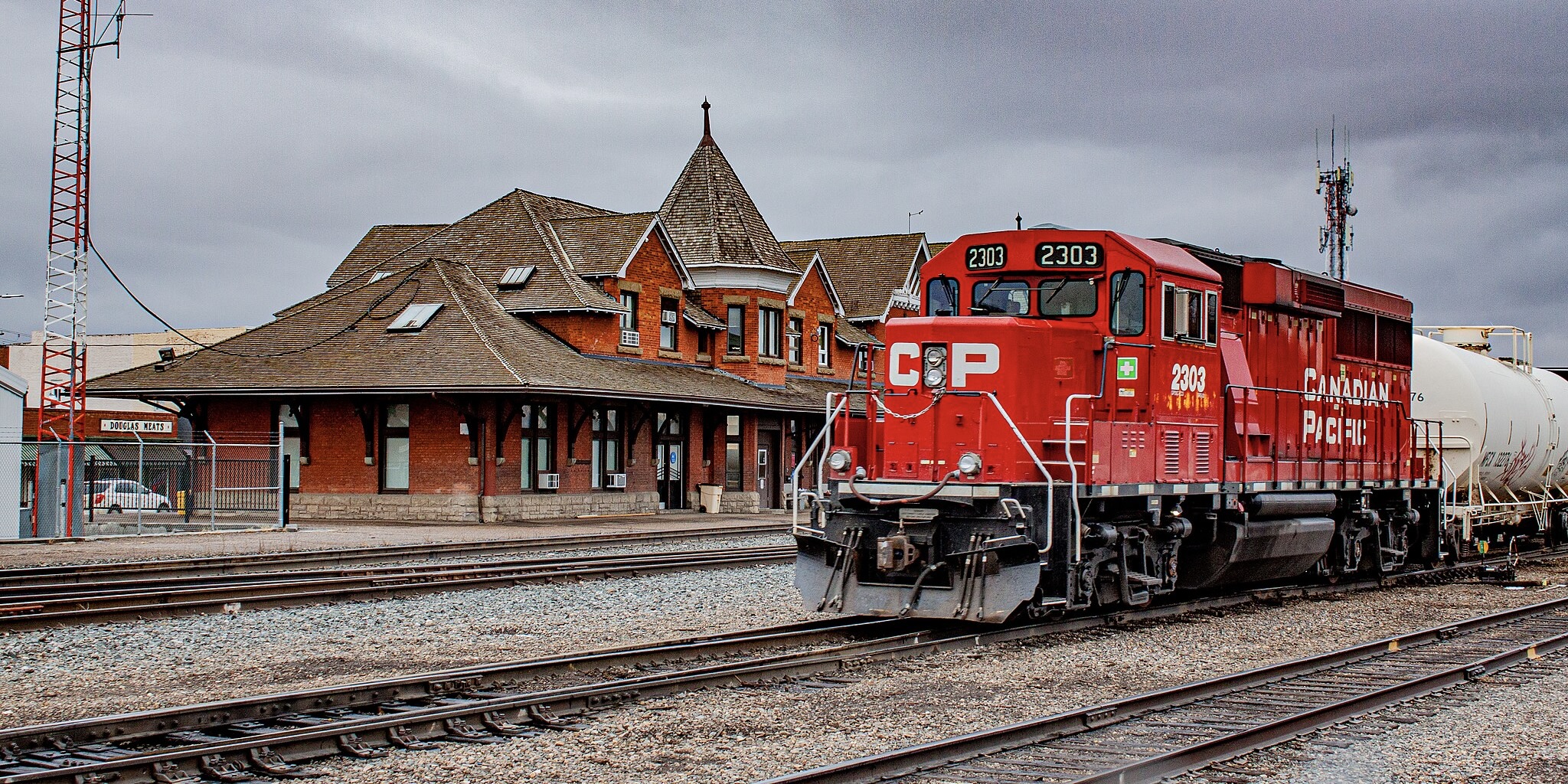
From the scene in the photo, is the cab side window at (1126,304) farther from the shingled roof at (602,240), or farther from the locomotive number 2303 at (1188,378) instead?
the shingled roof at (602,240)

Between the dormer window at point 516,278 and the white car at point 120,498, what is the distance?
10252mm

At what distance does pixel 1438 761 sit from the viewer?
811 centimetres

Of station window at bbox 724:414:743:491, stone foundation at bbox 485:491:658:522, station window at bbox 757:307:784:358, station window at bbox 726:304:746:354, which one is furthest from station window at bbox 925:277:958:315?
station window at bbox 757:307:784:358

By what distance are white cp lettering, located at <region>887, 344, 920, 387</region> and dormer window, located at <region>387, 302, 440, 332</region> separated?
74.2 ft

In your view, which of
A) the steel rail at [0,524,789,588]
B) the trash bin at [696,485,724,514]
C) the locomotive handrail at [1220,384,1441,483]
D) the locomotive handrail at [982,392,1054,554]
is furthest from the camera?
the trash bin at [696,485,724,514]

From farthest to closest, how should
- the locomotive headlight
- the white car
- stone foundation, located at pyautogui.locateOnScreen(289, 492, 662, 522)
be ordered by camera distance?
the white car < stone foundation, located at pyautogui.locateOnScreen(289, 492, 662, 522) < the locomotive headlight

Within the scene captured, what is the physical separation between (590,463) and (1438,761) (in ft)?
90.9

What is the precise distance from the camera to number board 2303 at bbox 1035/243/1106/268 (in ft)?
43.3

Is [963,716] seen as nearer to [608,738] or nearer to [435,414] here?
[608,738]

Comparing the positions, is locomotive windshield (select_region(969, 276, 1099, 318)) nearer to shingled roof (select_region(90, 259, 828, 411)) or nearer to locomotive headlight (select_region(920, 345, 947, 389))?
locomotive headlight (select_region(920, 345, 947, 389))

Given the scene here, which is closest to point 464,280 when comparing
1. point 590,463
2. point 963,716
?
point 590,463

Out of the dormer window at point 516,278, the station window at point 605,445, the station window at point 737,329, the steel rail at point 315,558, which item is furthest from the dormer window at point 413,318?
the steel rail at point 315,558

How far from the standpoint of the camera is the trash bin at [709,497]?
37.8 meters

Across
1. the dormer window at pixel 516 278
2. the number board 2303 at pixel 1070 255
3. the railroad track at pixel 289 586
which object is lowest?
the railroad track at pixel 289 586
